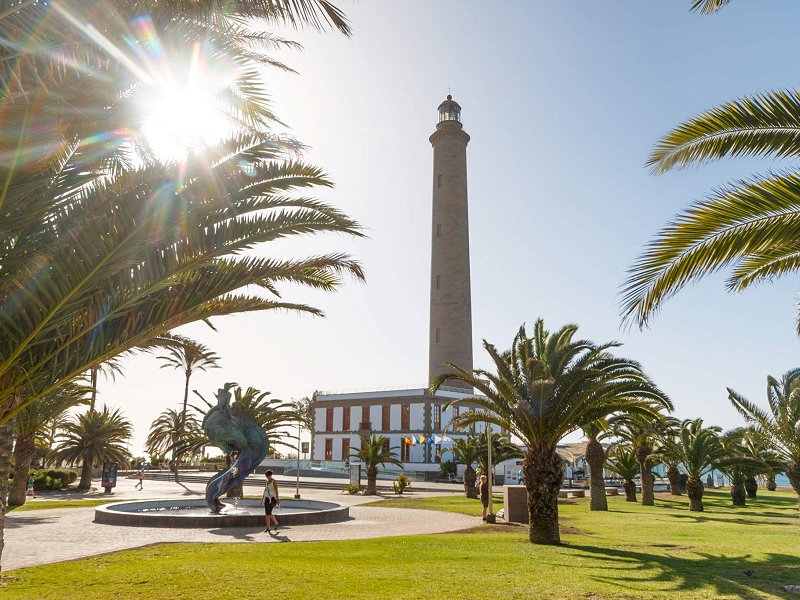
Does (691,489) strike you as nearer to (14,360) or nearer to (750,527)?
(750,527)

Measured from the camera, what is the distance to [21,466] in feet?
75.8

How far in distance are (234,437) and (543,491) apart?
9.39 m

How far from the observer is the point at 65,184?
21.4 ft

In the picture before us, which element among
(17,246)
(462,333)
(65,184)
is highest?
(462,333)

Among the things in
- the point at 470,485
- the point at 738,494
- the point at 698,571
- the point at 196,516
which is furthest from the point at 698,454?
the point at 196,516

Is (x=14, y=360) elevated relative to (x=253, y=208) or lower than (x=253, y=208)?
lower

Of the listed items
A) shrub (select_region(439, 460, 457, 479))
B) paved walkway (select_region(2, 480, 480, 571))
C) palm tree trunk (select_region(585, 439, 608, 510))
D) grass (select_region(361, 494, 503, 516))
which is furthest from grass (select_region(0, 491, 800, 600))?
shrub (select_region(439, 460, 457, 479))

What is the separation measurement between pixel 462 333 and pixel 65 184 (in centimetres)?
5073

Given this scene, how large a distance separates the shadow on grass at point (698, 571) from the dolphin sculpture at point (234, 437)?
1038cm

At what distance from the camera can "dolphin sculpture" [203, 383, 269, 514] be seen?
19.0 m

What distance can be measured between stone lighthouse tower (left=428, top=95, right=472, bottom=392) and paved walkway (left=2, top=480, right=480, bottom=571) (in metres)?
35.6

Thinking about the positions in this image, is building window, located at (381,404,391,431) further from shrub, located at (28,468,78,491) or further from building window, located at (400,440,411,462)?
shrub, located at (28,468,78,491)

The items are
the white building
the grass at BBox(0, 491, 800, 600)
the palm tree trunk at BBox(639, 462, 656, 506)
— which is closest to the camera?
the grass at BBox(0, 491, 800, 600)

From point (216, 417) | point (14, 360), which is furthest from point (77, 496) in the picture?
point (14, 360)
